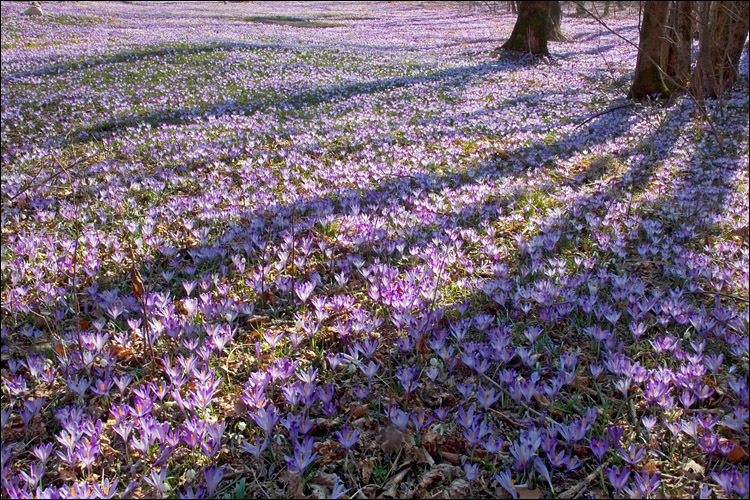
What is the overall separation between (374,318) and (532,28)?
18694 mm

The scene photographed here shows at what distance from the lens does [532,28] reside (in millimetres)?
18344

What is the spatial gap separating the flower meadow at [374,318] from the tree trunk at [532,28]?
1222cm

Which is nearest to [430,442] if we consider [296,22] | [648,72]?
[648,72]

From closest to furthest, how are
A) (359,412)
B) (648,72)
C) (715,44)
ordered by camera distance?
(359,412) < (715,44) < (648,72)

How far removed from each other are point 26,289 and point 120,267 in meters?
0.65

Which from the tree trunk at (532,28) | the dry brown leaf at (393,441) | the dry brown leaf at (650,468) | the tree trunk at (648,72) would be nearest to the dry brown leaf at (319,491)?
the dry brown leaf at (393,441)

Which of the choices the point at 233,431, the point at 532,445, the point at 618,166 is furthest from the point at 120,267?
the point at 618,166

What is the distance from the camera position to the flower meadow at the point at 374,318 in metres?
1.90

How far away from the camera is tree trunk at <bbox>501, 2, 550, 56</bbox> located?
17948 mm

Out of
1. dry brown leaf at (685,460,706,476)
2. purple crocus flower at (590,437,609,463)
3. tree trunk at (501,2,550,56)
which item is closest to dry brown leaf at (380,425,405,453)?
purple crocus flower at (590,437,609,463)

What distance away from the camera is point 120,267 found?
11.8 feet

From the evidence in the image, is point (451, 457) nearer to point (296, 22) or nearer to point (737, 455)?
point (737, 455)

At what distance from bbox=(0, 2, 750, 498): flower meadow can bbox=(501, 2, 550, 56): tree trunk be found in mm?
12220

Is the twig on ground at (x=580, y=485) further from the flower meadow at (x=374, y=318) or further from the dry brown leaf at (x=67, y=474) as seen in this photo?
the dry brown leaf at (x=67, y=474)
